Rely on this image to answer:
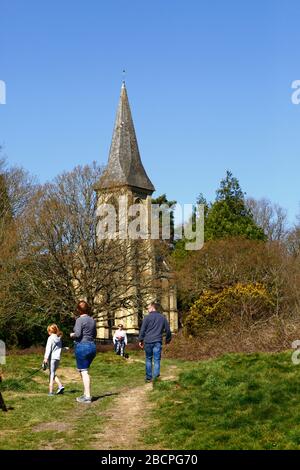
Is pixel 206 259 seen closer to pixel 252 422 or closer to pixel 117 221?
pixel 117 221

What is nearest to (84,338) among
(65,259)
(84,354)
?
(84,354)

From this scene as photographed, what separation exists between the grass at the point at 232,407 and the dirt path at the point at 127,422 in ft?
0.78

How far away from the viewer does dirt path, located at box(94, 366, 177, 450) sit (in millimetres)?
10563

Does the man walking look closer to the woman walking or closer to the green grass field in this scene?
the green grass field

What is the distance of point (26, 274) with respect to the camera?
41281 millimetres

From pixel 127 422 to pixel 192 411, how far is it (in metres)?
1.08

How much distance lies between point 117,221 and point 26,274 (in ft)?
21.6

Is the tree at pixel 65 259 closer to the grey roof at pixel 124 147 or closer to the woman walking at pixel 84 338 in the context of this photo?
the grey roof at pixel 124 147

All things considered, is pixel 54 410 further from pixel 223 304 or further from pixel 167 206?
pixel 167 206

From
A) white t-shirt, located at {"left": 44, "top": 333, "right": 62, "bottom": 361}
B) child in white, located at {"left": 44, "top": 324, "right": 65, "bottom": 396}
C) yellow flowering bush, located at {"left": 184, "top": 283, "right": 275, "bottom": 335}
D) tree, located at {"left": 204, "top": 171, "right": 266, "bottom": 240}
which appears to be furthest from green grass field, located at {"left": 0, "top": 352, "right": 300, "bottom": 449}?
tree, located at {"left": 204, "top": 171, "right": 266, "bottom": 240}

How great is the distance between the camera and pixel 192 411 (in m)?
12.5

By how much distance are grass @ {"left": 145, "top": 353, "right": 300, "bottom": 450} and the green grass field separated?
1 cm
